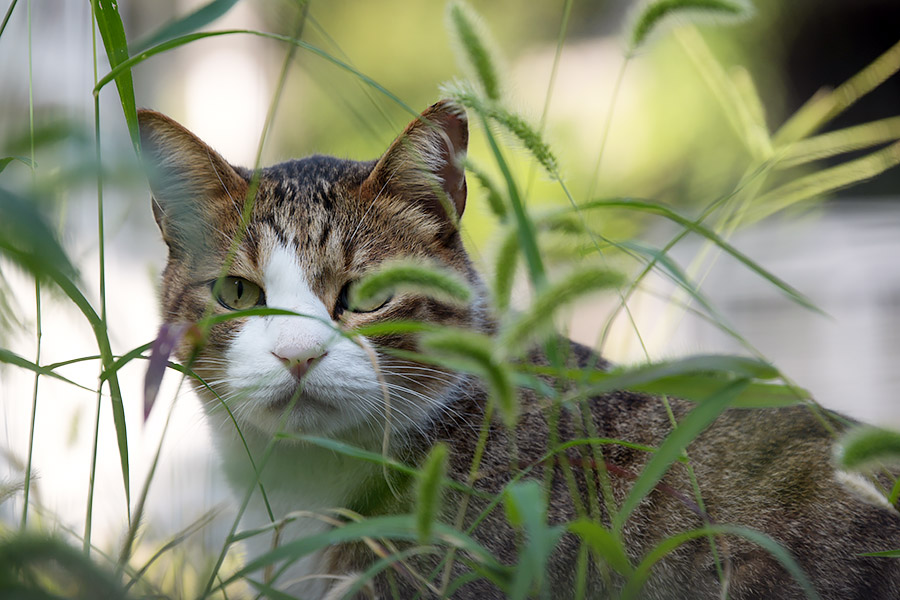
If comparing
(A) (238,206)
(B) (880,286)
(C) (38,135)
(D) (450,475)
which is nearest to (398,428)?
(D) (450,475)

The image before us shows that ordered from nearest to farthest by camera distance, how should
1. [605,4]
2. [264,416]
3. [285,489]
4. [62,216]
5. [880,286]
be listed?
[62,216] < [264,416] < [285,489] < [880,286] < [605,4]

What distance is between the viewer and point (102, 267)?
104 cm

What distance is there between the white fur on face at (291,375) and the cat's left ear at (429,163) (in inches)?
11.2

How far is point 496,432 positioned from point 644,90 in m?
3.41

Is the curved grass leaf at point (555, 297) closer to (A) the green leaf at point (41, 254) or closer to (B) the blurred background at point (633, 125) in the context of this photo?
(A) the green leaf at point (41, 254)

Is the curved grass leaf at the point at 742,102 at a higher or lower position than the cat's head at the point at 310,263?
higher

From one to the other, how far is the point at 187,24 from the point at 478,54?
1.39 ft

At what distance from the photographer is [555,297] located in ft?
2.62

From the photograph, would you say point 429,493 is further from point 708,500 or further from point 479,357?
point 708,500

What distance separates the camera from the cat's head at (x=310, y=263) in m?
1.39

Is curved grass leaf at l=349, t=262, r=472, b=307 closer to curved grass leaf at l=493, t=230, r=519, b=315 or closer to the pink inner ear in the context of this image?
curved grass leaf at l=493, t=230, r=519, b=315

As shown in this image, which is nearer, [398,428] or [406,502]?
[406,502]

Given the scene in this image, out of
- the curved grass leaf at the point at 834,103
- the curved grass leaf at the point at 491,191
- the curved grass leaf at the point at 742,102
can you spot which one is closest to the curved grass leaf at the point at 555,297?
the curved grass leaf at the point at 491,191

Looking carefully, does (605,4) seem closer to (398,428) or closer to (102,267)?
(398,428)
